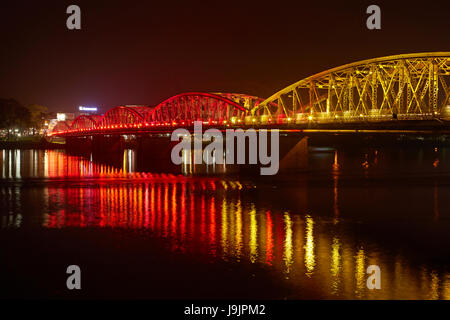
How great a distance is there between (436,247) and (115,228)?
15062 mm

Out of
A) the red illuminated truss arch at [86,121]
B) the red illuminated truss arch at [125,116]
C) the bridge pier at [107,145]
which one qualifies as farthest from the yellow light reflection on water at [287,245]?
the red illuminated truss arch at [86,121]

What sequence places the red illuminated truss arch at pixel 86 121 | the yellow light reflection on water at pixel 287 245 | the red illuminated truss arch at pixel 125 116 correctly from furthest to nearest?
the red illuminated truss arch at pixel 86 121, the red illuminated truss arch at pixel 125 116, the yellow light reflection on water at pixel 287 245

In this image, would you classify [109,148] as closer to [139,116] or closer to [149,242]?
[139,116]

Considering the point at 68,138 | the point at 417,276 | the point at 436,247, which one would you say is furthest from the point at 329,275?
the point at 68,138

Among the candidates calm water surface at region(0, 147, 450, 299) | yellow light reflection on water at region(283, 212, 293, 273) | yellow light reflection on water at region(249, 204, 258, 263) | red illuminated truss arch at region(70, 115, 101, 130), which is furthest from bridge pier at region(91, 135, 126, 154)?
yellow light reflection on water at region(283, 212, 293, 273)

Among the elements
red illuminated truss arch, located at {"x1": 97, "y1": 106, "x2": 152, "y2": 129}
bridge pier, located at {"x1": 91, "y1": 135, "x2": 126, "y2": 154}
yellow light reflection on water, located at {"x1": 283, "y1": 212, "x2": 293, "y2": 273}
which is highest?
red illuminated truss arch, located at {"x1": 97, "y1": 106, "x2": 152, "y2": 129}

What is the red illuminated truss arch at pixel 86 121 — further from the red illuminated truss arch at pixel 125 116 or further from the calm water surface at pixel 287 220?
the calm water surface at pixel 287 220

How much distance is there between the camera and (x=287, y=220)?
29.5 m

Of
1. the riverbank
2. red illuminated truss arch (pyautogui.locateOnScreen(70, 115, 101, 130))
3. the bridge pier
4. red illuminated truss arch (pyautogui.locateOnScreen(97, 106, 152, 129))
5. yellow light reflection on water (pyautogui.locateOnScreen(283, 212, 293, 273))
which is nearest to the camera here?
yellow light reflection on water (pyautogui.locateOnScreen(283, 212, 293, 273))

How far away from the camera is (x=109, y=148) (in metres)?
119

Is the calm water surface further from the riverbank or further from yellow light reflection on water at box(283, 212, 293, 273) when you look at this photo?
the riverbank

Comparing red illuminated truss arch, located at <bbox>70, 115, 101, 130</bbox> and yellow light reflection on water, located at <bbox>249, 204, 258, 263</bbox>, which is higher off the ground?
red illuminated truss arch, located at <bbox>70, 115, 101, 130</bbox>

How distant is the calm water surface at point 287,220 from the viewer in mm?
19328

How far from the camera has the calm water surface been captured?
761 inches
